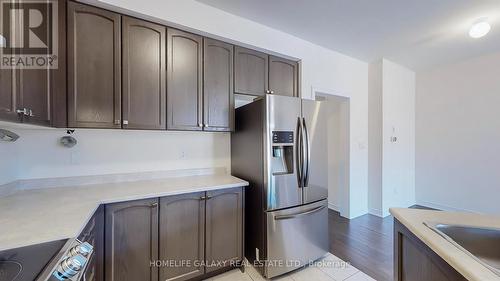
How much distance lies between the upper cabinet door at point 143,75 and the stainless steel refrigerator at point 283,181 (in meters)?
0.85

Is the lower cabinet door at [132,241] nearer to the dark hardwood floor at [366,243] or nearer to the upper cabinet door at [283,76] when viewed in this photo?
the upper cabinet door at [283,76]

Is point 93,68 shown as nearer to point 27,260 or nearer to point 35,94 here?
point 35,94

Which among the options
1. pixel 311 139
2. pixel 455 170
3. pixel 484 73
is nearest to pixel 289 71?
pixel 311 139

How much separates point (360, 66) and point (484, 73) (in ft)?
6.02

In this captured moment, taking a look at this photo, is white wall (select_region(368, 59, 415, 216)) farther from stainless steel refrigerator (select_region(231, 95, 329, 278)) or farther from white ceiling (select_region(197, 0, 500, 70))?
stainless steel refrigerator (select_region(231, 95, 329, 278))

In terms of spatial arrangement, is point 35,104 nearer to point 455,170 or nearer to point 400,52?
point 400,52

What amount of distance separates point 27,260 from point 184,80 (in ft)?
5.21

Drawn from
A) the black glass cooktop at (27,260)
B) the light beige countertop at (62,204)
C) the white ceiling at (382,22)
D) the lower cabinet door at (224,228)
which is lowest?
the lower cabinet door at (224,228)

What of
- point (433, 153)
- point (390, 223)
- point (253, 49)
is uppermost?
point (253, 49)

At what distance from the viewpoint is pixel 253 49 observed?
7.79 ft

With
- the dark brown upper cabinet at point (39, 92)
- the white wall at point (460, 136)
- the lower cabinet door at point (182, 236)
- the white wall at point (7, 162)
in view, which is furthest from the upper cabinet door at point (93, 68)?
the white wall at point (460, 136)

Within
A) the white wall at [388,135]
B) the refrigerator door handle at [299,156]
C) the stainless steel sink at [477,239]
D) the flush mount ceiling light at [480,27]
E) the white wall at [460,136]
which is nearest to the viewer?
the stainless steel sink at [477,239]

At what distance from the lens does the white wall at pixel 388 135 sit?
3.35 metres

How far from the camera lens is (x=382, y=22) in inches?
91.7
